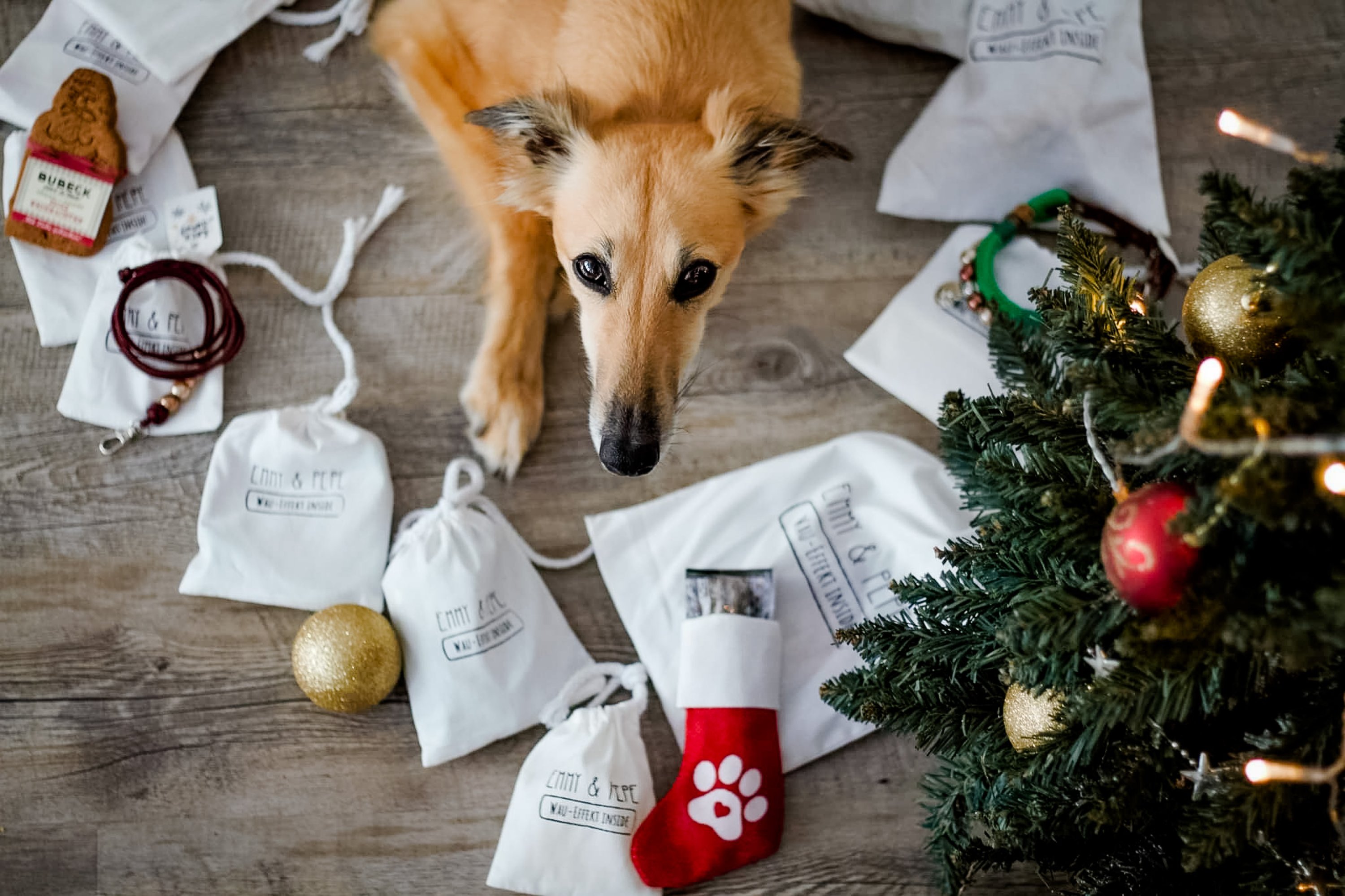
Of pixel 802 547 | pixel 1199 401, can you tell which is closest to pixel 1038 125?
pixel 802 547

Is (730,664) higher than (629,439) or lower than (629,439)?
lower

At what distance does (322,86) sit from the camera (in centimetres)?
168

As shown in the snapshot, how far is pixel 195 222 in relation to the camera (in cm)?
160

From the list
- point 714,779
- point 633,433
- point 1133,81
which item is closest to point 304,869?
point 714,779

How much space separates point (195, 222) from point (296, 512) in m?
0.57

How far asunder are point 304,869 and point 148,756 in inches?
12.4

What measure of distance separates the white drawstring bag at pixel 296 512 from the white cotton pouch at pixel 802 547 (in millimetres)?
376

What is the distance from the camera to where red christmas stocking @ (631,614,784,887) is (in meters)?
1.37

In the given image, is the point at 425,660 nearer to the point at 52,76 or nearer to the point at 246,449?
the point at 246,449

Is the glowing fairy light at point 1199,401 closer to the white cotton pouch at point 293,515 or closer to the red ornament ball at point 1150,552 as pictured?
the red ornament ball at point 1150,552

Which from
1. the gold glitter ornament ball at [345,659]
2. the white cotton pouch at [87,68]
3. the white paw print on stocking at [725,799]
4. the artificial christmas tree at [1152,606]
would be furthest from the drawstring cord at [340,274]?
the artificial christmas tree at [1152,606]

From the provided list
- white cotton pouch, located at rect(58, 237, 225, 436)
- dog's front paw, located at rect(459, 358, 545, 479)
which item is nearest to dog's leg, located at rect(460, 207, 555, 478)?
dog's front paw, located at rect(459, 358, 545, 479)

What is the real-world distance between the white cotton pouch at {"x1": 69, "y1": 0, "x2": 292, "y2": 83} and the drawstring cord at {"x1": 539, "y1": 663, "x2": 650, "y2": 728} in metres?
1.27

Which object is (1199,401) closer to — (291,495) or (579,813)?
(579,813)
